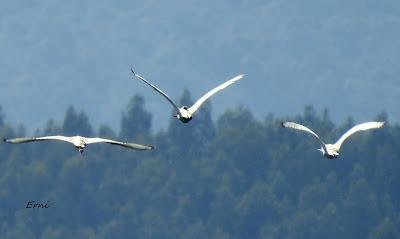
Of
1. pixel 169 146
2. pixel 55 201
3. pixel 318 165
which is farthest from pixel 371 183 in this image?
pixel 55 201

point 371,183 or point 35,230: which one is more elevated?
point 371,183

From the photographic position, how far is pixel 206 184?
395 ft

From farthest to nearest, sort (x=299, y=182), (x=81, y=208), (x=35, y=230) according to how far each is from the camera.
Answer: (x=299, y=182)
(x=81, y=208)
(x=35, y=230)

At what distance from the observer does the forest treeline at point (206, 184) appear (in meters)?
109

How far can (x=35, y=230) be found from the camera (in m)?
107

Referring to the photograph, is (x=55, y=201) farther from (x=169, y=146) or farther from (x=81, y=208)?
(x=169, y=146)

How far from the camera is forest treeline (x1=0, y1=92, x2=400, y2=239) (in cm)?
10925

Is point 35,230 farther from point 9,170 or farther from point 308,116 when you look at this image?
point 308,116

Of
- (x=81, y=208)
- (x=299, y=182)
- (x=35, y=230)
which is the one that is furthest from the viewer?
(x=299, y=182)

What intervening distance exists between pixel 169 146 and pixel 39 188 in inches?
553

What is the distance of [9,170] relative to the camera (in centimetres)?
11738

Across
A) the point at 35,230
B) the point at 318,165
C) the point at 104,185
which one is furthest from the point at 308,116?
the point at 35,230

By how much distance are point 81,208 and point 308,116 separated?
770 inches

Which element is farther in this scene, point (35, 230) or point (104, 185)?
point (104, 185)
